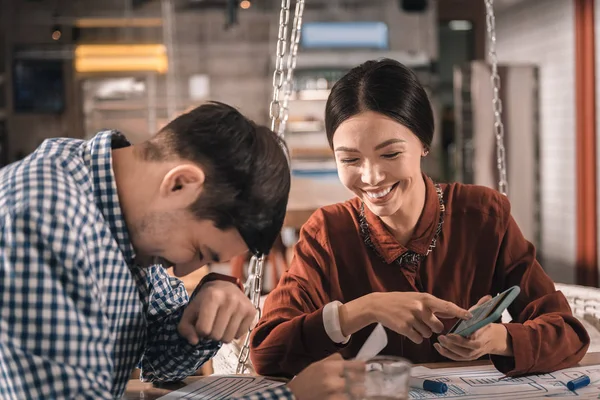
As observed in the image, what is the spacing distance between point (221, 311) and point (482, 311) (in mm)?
444

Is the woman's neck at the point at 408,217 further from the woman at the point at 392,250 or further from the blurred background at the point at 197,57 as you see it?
the blurred background at the point at 197,57

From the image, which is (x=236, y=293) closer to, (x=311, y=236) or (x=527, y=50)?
(x=311, y=236)

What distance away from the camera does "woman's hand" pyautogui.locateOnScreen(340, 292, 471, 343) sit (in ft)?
4.36

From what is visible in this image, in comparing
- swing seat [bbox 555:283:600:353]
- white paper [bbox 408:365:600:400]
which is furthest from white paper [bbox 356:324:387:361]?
swing seat [bbox 555:283:600:353]

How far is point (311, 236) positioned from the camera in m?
1.71

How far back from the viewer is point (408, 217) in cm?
167

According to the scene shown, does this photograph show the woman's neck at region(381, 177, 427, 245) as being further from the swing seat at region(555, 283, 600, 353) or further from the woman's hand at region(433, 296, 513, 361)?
the swing seat at region(555, 283, 600, 353)

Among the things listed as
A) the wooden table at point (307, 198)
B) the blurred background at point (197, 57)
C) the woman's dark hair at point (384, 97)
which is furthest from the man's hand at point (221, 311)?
the blurred background at point (197, 57)

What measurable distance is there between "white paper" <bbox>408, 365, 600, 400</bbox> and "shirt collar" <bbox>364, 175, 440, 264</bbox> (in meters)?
0.29

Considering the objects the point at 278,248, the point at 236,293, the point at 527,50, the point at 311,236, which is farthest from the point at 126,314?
the point at 527,50

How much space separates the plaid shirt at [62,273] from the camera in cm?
96

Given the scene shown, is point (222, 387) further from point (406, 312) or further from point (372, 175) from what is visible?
point (372, 175)

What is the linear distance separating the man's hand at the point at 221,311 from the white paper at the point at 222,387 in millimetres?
106

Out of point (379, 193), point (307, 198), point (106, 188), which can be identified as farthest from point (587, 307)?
point (307, 198)
